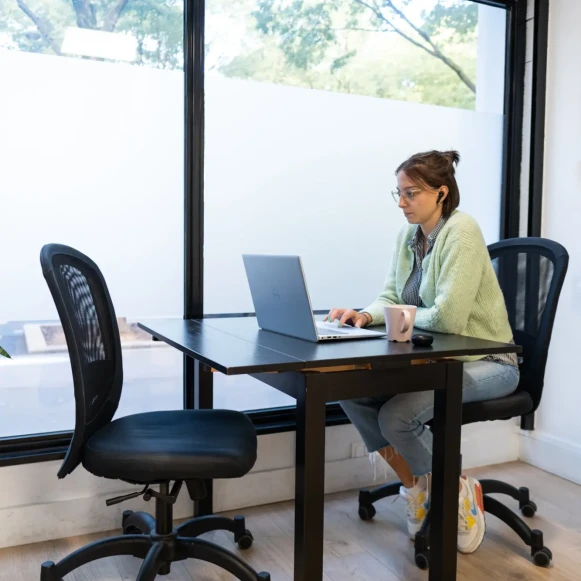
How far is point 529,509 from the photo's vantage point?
2420mm

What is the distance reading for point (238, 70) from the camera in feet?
8.08

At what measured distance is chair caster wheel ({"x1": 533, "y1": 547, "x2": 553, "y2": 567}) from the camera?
204 centimetres

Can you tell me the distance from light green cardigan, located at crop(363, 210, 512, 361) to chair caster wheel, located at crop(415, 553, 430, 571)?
603mm

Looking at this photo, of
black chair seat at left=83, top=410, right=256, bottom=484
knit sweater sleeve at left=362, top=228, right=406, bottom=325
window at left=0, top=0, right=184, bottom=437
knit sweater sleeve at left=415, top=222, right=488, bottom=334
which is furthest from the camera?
knit sweater sleeve at left=362, top=228, right=406, bottom=325

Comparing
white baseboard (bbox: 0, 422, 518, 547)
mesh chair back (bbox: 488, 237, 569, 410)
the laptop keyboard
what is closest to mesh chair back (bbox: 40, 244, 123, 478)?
white baseboard (bbox: 0, 422, 518, 547)

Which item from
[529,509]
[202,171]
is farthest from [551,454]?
[202,171]

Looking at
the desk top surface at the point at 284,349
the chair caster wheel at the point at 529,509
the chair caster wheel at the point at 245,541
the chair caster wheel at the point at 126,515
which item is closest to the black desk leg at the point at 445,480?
the desk top surface at the point at 284,349

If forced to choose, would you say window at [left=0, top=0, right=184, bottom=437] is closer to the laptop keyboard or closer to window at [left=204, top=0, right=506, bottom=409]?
window at [left=204, top=0, right=506, bottom=409]

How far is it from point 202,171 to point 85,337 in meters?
0.89

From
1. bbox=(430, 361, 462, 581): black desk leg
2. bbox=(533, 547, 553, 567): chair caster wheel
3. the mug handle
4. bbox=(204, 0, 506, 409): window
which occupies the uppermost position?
bbox=(204, 0, 506, 409): window

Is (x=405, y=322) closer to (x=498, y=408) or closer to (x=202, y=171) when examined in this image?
(x=498, y=408)

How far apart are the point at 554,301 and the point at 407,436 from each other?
0.66 metres

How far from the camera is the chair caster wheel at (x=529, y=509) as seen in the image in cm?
242

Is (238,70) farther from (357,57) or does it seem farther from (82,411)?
(82,411)
